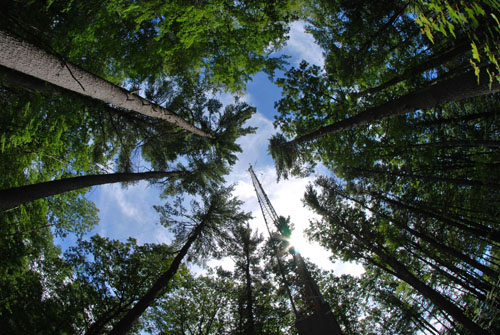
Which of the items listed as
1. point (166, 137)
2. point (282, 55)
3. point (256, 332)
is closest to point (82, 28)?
point (166, 137)

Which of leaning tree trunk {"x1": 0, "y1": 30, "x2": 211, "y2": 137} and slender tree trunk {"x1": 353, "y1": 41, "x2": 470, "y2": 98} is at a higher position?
leaning tree trunk {"x1": 0, "y1": 30, "x2": 211, "y2": 137}

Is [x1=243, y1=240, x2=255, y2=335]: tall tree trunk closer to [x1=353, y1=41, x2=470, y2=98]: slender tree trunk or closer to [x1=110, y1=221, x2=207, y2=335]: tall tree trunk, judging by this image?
[x1=110, y1=221, x2=207, y2=335]: tall tree trunk

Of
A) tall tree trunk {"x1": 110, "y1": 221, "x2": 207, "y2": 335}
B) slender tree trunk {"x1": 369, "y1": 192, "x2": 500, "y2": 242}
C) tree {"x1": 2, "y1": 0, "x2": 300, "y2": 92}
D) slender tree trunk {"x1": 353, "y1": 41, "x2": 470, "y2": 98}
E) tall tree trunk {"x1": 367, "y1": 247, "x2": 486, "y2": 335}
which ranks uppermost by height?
tree {"x1": 2, "y1": 0, "x2": 300, "y2": 92}

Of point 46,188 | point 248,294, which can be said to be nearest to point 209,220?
point 248,294

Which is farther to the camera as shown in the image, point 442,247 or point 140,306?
point 442,247

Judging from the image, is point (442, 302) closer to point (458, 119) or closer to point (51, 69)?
point (458, 119)

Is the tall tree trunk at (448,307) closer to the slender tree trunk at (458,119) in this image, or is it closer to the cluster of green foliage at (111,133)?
the slender tree trunk at (458,119)

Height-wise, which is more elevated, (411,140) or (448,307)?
(411,140)

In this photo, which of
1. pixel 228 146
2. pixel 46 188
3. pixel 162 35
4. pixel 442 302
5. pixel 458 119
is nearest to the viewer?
pixel 46 188

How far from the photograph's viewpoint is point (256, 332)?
12789mm

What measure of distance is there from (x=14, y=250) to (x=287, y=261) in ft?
51.5

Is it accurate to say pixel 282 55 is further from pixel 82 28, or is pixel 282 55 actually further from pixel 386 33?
pixel 82 28

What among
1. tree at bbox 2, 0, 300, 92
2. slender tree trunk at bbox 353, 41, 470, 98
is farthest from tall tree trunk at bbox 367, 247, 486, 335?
tree at bbox 2, 0, 300, 92

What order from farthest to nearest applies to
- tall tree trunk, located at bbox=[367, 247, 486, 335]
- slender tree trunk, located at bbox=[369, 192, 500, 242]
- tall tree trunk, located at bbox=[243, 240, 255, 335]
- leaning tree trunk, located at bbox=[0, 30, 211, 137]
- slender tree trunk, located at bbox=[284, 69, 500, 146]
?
1. tall tree trunk, located at bbox=[243, 240, 255, 335]
2. slender tree trunk, located at bbox=[369, 192, 500, 242]
3. tall tree trunk, located at bbox=[367, 247, 486, 335]
4. slender tree trunk, located at bbox=[284, 69, 500, 146]
5. leaning tree trunk, located at bbox=[0, 30, 211, 137]
